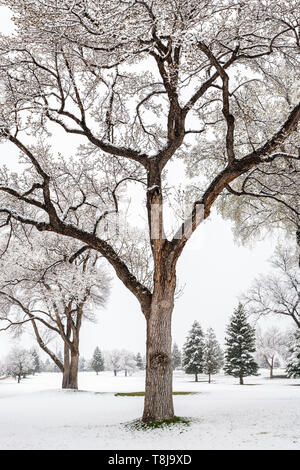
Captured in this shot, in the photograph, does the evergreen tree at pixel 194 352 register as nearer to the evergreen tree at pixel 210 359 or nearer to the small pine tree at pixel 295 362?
the evergreen tree at pixel 210 359

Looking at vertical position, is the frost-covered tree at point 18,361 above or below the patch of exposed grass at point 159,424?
below

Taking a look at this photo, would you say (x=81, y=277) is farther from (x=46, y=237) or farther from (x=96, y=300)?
(x=96, y=300)

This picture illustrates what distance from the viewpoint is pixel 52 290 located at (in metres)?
14.2

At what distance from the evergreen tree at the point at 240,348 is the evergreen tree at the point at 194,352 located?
19.0ft

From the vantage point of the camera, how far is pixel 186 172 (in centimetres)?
1199

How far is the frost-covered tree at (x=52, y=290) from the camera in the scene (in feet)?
38.2

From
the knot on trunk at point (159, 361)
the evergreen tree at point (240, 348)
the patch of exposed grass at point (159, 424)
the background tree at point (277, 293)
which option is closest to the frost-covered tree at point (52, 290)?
the knot on trunk at point (159, 361)

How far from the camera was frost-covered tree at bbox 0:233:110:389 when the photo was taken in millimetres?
11633

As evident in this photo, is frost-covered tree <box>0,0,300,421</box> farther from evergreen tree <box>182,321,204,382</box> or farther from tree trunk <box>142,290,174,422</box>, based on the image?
evergreen tree <box>182,321,204,382</box>

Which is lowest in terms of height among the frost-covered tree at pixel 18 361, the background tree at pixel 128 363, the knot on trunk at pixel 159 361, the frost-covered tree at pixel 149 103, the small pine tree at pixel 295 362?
the background tree at pixel 128 363

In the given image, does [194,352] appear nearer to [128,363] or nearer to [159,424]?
[159,424]
